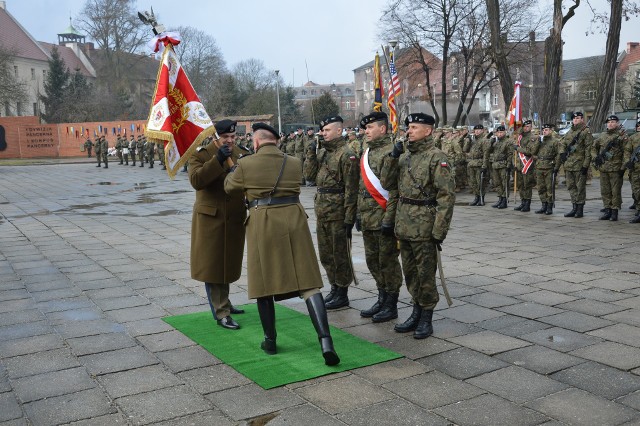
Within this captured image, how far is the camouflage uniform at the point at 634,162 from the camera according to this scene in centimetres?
1193

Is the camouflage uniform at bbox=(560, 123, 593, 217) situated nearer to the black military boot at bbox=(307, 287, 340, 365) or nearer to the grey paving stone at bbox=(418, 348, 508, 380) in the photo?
the grey paving stone at bbox=(418, 348, 508, 380)

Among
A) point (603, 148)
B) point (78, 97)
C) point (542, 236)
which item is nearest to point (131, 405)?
point (542, 236)

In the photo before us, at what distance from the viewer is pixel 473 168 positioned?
16109mm

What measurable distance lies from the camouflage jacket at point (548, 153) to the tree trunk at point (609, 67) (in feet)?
26.4

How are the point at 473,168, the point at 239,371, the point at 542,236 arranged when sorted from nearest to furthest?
the point at 239,371, the point at 542,236, the point at 473,168

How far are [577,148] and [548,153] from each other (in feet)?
2.18

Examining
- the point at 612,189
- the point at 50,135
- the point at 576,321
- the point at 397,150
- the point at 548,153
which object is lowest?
the point at 576,321

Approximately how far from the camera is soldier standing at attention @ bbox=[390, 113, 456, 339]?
538 cm

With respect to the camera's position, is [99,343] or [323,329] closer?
[323,329]

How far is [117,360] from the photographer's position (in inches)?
203

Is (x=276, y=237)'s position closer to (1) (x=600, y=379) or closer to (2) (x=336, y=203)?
(2) (x=336, y=203)

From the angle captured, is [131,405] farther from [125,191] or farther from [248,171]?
[125,191]

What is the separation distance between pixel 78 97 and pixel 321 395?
59510 mm

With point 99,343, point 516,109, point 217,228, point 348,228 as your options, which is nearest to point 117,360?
point 99,343
